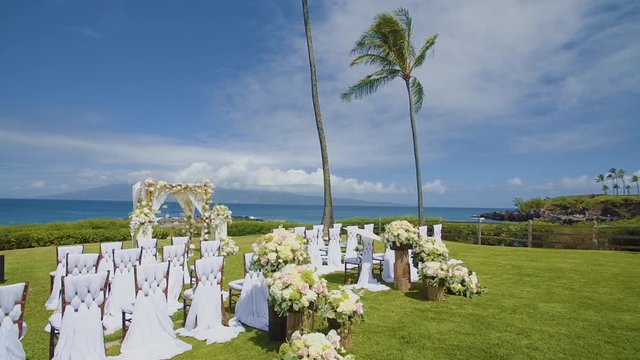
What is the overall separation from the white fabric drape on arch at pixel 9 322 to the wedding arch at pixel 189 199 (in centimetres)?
915

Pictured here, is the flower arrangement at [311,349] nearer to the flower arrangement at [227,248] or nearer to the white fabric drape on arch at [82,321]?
Answer: the white fabric drape on arch at [82,321]

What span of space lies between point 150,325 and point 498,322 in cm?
525

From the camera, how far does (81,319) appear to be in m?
4.38

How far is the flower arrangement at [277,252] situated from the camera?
17.9ft

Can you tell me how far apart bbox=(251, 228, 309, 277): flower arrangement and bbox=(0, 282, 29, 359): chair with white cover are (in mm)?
2750

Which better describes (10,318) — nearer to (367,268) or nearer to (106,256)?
(106,256)

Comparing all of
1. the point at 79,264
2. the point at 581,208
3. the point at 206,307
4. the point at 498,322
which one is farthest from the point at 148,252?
the point at 581,208

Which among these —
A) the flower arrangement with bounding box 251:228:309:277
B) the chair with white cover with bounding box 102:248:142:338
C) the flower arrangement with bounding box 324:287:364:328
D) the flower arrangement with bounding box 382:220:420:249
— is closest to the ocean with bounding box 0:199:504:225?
the chair with white cover with bounding box 102:248:142:338

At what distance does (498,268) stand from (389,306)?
18.0 ft

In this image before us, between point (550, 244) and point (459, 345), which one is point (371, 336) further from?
point (550, 244)

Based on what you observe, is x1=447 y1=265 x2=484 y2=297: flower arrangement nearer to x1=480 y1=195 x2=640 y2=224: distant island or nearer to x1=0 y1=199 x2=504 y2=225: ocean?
x1=0 y1=199 x2=504 y2=225: ocean

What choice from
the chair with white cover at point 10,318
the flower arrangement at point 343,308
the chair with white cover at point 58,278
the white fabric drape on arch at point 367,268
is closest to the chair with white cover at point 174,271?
the chair with white cover at point 58,278

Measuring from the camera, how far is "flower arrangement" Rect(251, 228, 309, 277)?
545 centimetres

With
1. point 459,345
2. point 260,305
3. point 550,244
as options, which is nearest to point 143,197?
point 260,305
